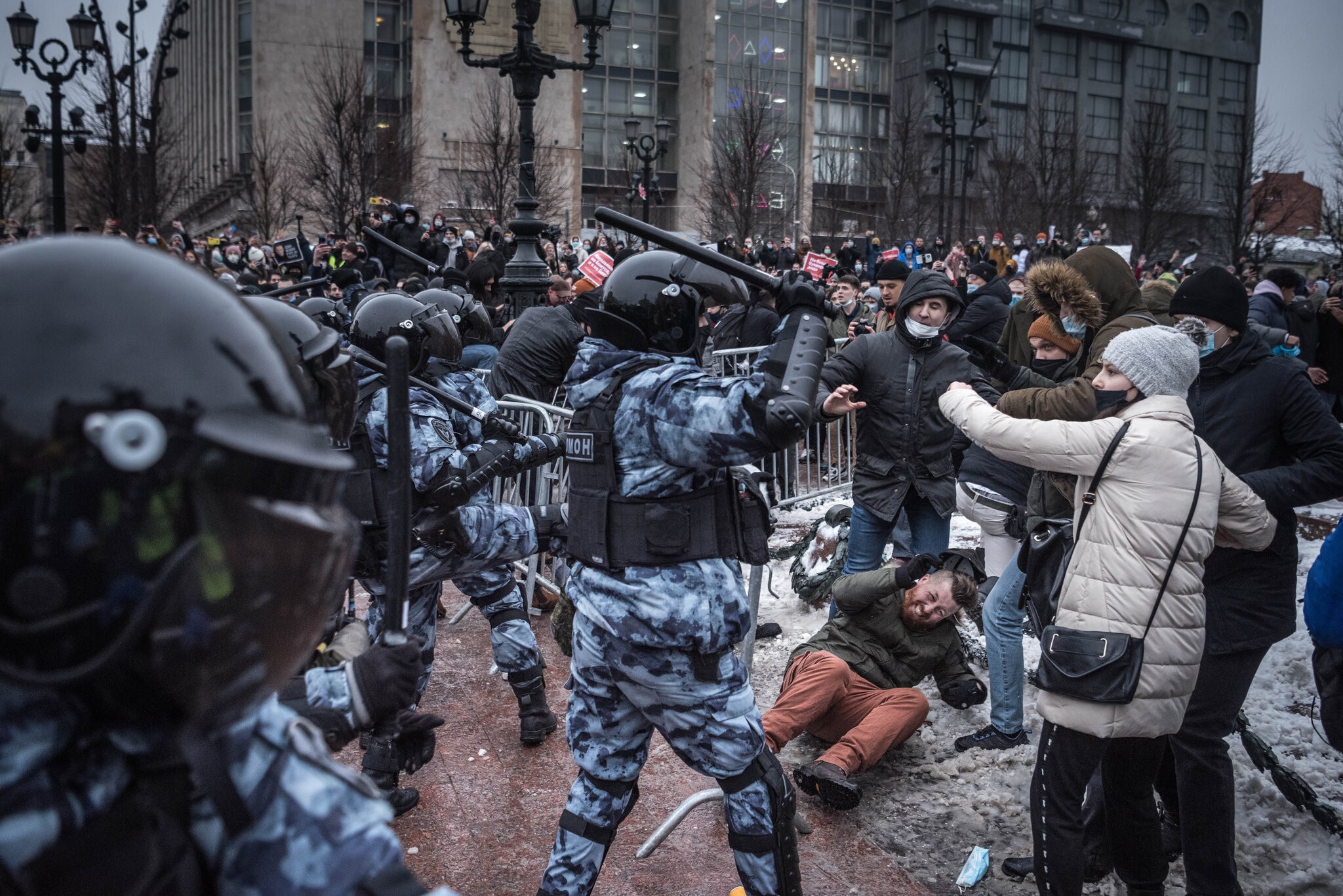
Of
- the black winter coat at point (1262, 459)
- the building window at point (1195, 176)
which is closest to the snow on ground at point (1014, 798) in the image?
the black winter coat at point (1262, 459)

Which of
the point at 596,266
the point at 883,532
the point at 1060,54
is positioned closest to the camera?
the point at 883,532

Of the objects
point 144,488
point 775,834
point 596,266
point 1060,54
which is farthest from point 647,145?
point 1060,54

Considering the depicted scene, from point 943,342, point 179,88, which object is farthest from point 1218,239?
point 179,88

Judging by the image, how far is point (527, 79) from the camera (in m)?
9.96

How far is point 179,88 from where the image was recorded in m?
76.4

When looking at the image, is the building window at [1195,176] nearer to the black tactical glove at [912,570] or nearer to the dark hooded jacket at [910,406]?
the dark hooded jacket at [910,406]

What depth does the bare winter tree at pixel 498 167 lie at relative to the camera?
27.4 m

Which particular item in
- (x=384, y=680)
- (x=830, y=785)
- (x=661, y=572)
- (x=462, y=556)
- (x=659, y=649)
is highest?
(x=384, y=680)

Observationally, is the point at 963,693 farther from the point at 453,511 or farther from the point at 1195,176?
the point at 1195,176

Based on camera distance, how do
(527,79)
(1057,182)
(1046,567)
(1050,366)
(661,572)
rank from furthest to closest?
(1057,182), (527,79), (1050,366), (1046,567), (661,572)

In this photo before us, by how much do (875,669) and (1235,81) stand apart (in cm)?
7925

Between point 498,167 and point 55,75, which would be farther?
point 498,167

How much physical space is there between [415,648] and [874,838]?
2.91 metres

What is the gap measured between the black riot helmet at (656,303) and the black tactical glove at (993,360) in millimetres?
1447
